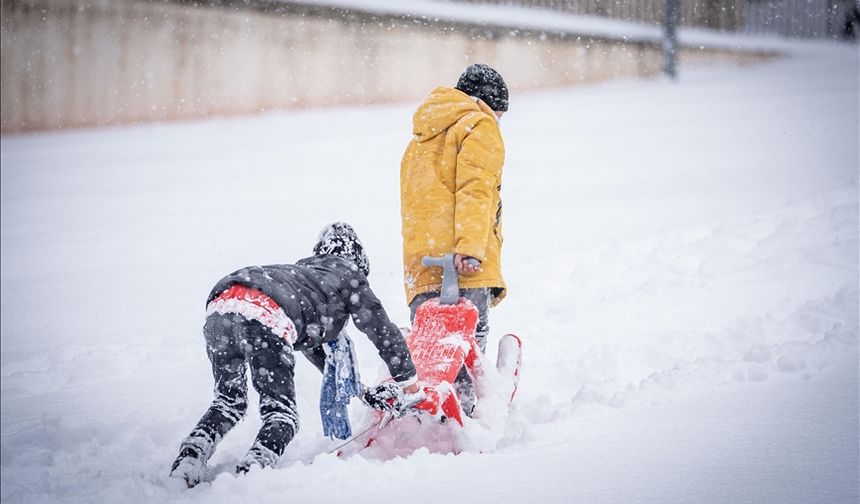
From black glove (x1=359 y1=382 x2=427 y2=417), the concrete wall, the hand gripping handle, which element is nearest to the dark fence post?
the concrete wall

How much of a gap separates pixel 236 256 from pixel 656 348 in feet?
12.0

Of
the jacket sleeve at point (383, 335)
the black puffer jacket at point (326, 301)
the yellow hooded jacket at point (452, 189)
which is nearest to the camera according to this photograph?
the black puffer jacket at point (326, 301)

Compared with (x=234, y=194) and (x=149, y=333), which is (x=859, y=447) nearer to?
(x=149, y=333)

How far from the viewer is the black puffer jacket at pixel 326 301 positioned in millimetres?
3045

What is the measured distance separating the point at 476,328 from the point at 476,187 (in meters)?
0.71

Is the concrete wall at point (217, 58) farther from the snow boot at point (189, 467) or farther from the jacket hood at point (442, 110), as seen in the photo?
the snow boot at point (189, 467)

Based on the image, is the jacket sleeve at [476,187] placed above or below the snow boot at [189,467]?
Result: above

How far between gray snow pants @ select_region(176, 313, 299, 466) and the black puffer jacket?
126 millimetres

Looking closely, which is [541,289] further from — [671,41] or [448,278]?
[671,41]

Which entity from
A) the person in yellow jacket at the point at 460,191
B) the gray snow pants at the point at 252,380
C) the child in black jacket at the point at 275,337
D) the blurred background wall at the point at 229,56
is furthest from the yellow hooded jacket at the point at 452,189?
the blurred background wall at the point at 229,56

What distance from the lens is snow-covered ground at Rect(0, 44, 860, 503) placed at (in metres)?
2.71

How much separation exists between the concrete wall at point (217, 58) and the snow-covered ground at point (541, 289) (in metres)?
0.37

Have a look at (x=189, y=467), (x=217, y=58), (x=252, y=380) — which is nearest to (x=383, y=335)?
(x=252, y=380)

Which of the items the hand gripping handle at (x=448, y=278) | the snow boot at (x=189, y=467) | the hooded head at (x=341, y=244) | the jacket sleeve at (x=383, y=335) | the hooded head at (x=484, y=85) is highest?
the hooded head at (x=484, y=85)
